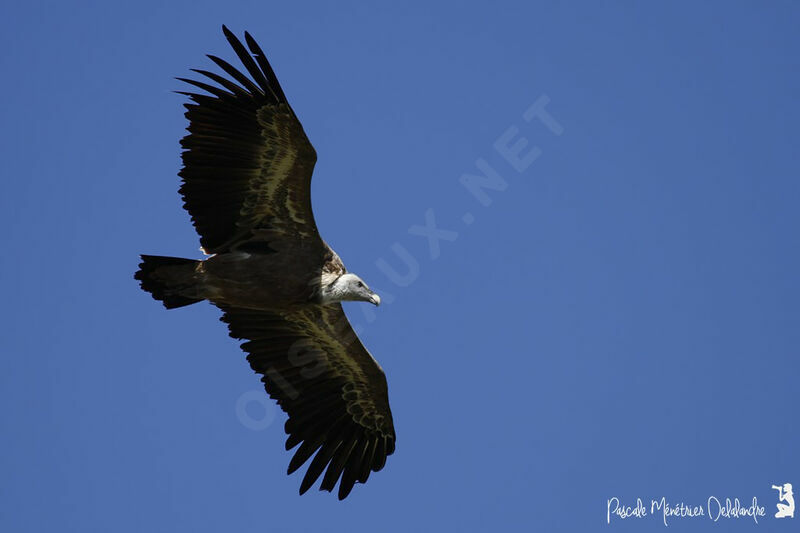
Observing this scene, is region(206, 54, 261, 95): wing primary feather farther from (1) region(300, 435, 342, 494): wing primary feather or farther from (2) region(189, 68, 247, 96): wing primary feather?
(1) region(300, 435, 342, 494): wing primary feather

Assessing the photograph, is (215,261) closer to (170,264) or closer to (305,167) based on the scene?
(170,264)

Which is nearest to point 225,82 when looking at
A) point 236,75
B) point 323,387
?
point 236,75

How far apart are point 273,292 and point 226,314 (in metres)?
1.40

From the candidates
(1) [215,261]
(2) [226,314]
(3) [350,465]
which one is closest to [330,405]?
(3) [350,465]

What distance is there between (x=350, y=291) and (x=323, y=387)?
2216 millimetres

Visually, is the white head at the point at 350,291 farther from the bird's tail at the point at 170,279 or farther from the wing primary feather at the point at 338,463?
the wing primary feather at the point at 338,463

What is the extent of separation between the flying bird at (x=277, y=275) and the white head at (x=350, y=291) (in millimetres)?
13

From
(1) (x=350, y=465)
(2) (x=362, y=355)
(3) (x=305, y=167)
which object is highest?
(3) (x=305, y=167)

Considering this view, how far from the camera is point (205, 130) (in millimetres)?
13828

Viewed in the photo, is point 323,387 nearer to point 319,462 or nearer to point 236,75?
point 319,462

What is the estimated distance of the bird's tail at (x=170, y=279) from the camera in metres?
13.9

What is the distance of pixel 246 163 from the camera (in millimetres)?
14125

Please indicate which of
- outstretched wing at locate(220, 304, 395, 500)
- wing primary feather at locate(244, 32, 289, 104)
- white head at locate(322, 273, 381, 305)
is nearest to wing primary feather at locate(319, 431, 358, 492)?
outstretched wing at locate(220, 304, 395, 500)

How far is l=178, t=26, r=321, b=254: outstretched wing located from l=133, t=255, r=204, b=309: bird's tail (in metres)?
0.51
